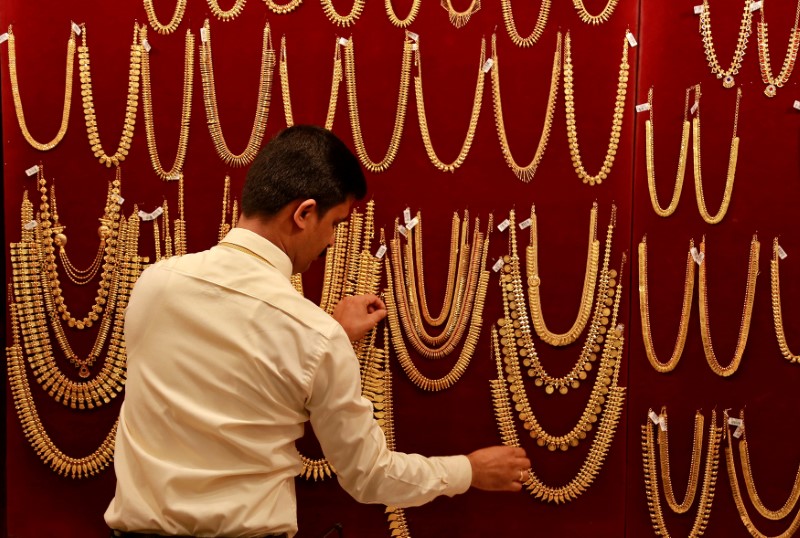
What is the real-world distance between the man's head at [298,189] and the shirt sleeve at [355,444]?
274 mm

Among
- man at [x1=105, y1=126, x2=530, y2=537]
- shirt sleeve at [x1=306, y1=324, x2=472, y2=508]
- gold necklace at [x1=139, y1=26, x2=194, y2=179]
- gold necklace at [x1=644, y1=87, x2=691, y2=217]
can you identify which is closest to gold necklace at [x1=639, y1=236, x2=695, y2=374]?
gold necklace at [x1=644, y1=87, x2=691, y2=217]

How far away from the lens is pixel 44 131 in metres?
2.69

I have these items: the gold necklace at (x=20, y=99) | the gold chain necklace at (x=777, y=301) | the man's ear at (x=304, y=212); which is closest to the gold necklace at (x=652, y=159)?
the gold chain necklace at (x=777, y=301)

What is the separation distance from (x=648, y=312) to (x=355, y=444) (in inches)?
53.9

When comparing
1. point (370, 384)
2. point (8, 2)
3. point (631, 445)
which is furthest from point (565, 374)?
point (8, 2)

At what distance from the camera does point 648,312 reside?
8.93 feet

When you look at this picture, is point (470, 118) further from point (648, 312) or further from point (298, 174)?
point (298, 174)

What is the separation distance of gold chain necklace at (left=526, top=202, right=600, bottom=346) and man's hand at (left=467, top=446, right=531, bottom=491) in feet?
2.12

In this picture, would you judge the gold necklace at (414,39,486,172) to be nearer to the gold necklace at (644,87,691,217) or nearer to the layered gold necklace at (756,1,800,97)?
the gold necklace at (644,87,691,217)

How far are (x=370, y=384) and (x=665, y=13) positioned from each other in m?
1.60

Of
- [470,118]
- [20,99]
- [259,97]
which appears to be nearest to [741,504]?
[470,118]

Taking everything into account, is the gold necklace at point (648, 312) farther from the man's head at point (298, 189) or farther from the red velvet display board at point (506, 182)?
the man's head at point (298, 189)

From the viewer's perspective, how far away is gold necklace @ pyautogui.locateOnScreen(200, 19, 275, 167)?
2.64m

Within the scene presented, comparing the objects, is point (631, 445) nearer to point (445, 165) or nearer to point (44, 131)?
point (445, 165)
